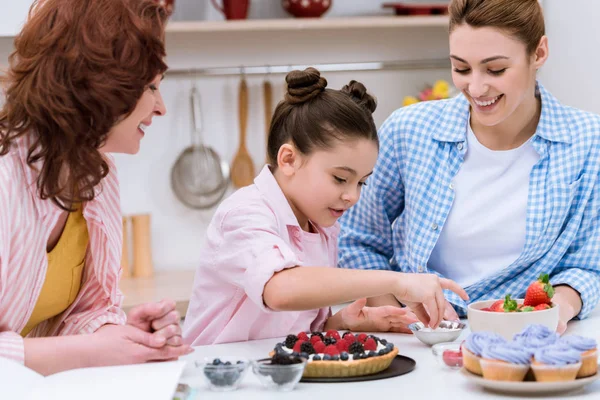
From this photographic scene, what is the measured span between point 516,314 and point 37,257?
744 millimetres

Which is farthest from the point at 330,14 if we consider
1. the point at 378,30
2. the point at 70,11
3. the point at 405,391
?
the point at 405,391

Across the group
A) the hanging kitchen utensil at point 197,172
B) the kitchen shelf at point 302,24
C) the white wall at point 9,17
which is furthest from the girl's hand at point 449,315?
the white wall at point 9,17

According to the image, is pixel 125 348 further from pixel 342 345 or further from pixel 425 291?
pixel 425 291

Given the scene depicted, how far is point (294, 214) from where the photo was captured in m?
1.69

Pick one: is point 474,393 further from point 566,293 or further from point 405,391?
point 566,293

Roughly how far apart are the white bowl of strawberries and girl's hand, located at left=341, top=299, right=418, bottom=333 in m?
0.20

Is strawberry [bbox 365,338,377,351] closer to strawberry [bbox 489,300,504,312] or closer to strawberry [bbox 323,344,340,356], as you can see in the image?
strawberry [bbox 323,344,340,356]

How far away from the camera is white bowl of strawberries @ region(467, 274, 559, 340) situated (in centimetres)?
133

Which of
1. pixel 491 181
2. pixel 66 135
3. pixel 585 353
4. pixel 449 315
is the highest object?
pixel 66 135

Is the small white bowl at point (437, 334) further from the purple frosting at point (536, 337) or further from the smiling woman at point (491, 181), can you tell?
the purple frosting at point (536, 337)

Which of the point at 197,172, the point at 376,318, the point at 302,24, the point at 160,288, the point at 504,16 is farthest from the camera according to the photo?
the point at 197,172

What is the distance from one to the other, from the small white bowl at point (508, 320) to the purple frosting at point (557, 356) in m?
0.17

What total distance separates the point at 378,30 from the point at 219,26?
2.24 ft

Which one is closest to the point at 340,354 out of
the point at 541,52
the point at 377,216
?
the point at 377,216
